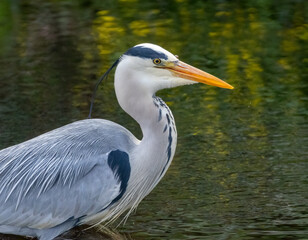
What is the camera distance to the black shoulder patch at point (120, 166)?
657 cm

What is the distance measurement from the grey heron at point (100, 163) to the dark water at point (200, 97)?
0.46m

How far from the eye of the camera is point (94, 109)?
9750 millimetres

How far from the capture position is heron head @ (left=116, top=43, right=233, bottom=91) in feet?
21.5

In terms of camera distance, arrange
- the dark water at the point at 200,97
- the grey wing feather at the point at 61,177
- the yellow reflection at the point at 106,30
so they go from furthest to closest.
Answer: the yellow reflection at the point at 106,30
the dark water at the point at 200,97
the grey wing feather at the point at 61,177

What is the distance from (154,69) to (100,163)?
88 cm

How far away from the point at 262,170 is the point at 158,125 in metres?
1.54

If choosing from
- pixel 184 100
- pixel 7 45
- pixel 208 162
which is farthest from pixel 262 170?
pixel 7 45

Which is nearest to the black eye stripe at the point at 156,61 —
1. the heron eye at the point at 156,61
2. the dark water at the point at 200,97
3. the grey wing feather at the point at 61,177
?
the heron eye at the point at 156,61

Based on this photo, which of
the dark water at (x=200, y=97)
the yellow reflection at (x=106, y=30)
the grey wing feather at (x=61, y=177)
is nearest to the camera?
the grey wing feather at (x=61, y=177)

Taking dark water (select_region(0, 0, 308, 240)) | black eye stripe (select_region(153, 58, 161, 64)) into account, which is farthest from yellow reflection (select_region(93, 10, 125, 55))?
black eye stripe (select_region(153, 58, 161, 64))

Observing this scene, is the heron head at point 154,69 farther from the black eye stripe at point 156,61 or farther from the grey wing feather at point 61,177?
the grey wing feather at point 61,177

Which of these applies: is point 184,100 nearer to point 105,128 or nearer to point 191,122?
point 191,122

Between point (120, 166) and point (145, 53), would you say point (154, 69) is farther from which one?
point (120, 166)

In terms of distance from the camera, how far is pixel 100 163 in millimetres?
6570
